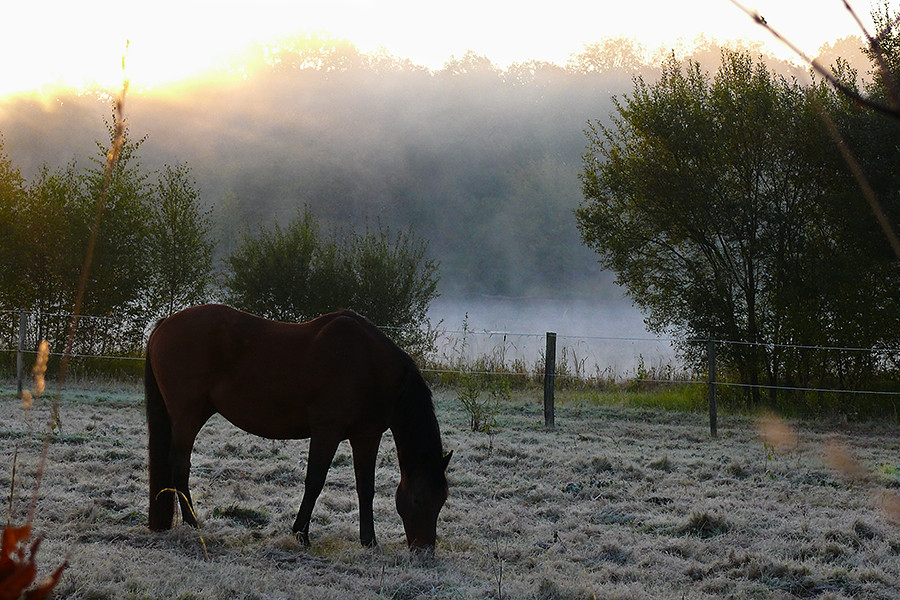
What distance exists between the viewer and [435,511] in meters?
4.51

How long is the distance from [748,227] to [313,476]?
11.0m

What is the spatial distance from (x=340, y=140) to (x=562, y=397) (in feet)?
191

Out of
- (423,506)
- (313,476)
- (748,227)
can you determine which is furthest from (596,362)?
(313,476)

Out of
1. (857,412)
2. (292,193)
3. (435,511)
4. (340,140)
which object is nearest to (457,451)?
(435,511)

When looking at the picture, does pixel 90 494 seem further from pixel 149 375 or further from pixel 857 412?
pixel 857 412

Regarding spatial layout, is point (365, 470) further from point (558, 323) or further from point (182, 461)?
point (558, 323)

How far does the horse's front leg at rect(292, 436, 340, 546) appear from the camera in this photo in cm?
456

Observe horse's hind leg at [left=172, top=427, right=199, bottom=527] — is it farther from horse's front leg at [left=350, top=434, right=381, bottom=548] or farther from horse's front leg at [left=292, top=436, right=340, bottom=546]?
horse's front leg at [left=350, top=434, right=381, bottom=548]

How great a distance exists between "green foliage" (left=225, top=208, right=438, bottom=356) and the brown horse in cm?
1130

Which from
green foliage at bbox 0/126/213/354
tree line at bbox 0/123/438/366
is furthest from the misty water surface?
green foliage at bbox 0/126/213/354

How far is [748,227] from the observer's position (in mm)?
13516

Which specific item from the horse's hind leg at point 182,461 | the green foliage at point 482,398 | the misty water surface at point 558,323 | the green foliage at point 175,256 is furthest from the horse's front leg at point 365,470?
the green foliage at point 175,256

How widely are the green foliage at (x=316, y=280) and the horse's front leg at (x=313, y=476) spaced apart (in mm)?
11431

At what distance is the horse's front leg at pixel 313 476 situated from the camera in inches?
179
